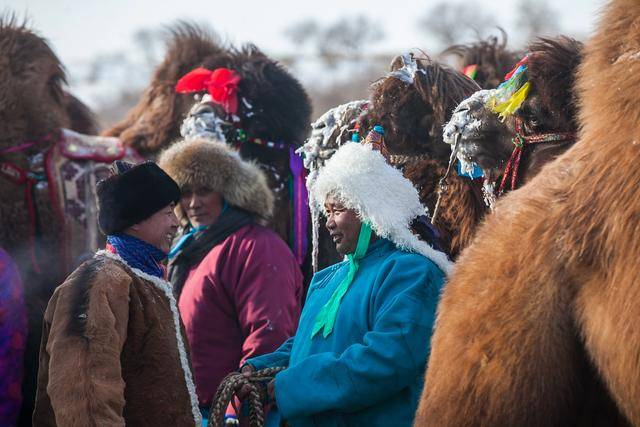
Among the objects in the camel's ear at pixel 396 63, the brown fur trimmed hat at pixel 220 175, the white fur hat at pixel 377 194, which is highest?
the camel's ear at pixel 396 63

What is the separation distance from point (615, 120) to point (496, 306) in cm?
42

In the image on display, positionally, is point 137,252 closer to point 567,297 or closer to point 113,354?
point 113,354

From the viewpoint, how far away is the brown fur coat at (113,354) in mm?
2623

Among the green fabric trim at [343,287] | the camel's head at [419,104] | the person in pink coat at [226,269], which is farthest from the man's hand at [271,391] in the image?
the camel's head at [419,104]

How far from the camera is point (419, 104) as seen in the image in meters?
3.48

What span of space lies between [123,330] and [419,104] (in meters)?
1.50

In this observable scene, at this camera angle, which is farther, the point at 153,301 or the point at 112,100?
the point at 112,100

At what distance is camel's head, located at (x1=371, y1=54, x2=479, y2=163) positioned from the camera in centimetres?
342

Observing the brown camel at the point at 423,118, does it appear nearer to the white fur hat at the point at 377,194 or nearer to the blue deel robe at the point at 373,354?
the white fur hat at the point at 377,194

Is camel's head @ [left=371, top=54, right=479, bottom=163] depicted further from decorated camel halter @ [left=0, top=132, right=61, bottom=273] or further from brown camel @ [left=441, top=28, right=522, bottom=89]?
decorated camel halter @ [left=0, top=132, right=61, bottom=273]

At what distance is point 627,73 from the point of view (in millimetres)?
1633

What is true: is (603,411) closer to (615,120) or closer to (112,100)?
(615,120)

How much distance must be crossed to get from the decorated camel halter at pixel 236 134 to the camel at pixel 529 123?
77.0 inches

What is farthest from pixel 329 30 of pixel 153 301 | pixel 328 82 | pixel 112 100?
pixel 153 301
